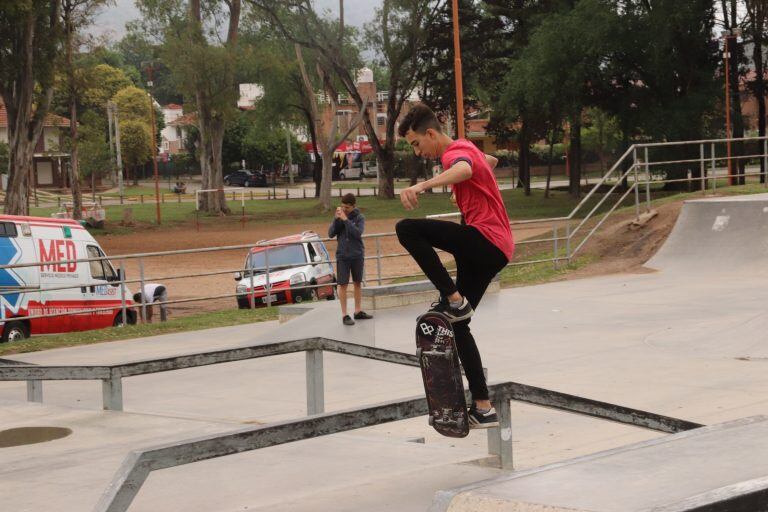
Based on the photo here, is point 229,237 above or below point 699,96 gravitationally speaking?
below

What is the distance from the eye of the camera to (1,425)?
7605mm

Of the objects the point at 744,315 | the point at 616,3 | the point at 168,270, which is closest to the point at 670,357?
the point at 744,315

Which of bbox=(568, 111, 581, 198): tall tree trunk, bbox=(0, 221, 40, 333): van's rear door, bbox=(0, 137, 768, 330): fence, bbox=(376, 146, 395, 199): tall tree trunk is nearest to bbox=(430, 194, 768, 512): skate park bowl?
bbox=(0, 137, 768, 330): fence

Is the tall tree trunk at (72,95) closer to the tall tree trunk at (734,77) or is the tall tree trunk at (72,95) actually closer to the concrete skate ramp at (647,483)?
the tall tree trunk at (734,77)

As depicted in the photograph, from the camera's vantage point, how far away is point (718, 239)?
18703 millimetres

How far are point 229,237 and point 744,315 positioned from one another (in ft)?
107

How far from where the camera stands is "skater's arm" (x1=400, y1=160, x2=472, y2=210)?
195 inches

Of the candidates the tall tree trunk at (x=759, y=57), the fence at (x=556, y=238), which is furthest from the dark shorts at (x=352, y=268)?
the tall tree trunk at (x=759, y=57)

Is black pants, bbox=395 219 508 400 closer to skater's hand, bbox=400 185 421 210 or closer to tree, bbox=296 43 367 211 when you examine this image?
skater's hand, bbox=400 185 421 210

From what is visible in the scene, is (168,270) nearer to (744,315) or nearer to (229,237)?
(229,237)

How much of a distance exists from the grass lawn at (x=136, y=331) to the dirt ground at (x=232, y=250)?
79 cm

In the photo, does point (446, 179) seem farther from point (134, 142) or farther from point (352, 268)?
point (134, 142)

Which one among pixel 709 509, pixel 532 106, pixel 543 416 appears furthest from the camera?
pixel 532 106

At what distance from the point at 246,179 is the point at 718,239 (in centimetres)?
8062
